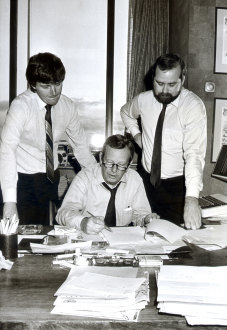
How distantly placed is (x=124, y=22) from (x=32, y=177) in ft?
7.26

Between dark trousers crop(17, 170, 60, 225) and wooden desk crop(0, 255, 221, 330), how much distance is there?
1068 mm

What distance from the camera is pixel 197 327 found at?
100cm

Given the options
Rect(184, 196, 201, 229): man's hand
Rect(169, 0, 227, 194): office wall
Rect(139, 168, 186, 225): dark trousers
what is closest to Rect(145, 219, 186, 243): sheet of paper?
Rect(184, 196, 201, 229): man's hand

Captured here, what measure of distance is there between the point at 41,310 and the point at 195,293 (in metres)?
0.40

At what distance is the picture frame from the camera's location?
3.27 metres

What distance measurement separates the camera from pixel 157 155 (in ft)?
8.10

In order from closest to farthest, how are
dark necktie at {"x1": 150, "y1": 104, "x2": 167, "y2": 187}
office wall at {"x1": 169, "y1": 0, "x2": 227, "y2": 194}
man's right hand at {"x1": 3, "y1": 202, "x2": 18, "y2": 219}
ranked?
man's right hand at {"x1": 3, "y1": 202, "x2": 18, "y2": 219} → dark necktie at {"x1": 150, "y1": 104, "x2": 167, "y2": 187} → office wall at {"x1": 169, "y1": 0, "x2": 227, "y2": 194}

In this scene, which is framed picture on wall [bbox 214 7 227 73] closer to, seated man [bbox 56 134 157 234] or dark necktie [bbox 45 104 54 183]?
seated man [bbox 56 134 157 234]

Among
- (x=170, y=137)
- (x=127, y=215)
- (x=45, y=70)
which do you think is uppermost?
(x=45, y=70)

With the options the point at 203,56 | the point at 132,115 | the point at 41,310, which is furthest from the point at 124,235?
the point at 203,56

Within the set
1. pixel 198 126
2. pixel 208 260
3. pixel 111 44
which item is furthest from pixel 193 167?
pixel 111 44

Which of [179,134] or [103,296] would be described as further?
[179,134]

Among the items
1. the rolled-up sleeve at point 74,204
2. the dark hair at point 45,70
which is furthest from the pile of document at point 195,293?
the dark hair at point 45,70

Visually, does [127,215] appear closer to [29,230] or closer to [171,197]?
[171,197]
